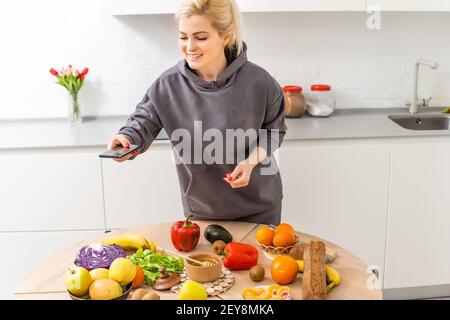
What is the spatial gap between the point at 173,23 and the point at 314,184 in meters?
1.19

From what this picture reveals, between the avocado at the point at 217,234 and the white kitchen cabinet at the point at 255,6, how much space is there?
4.63ft

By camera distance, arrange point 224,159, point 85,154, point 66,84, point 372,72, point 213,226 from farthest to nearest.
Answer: point 372,72 → point 66,84 → point 85,154 → point 224,159 → point 213,226

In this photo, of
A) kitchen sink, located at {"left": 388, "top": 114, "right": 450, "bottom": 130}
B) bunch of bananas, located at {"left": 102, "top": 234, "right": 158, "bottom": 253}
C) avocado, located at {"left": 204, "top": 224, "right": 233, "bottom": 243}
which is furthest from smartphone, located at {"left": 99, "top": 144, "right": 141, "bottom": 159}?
kitchen sink, located at {"left": 388, "top": 114, "right": 450, "bottom": 130}

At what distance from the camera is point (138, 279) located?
5.60 ft

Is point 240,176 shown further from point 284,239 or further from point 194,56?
point 194,56

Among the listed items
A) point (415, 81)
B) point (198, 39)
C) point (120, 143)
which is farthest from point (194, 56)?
point (415, 81)

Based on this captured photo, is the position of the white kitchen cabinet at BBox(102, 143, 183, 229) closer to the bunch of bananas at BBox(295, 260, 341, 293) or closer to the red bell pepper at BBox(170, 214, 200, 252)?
the red bell pepper at BBox(170, 214, 200, 252)

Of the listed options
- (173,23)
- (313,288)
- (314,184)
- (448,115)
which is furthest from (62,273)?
(448,115)

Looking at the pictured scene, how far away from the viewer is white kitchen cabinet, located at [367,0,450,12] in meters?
3.10

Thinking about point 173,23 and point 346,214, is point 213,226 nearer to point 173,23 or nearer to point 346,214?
point 346,214

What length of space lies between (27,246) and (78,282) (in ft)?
5.47

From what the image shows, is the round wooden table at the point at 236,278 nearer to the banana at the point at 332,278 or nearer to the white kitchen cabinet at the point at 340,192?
the banana at the point at 332,278

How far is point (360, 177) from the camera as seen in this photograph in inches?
123

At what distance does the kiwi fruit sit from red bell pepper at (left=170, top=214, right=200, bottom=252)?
0.25 m
